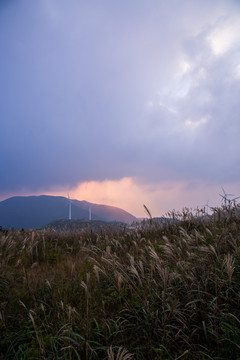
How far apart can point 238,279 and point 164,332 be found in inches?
59.1

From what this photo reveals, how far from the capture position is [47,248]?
26.9ft

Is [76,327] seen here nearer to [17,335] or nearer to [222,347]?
[17,335]

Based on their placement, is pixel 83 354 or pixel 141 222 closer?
pixel 83 354

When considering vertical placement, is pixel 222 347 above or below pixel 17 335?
above

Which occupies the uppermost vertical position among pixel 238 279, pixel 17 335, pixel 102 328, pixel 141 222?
pixel 141 222

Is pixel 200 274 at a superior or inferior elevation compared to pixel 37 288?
superior

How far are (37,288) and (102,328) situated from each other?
180 cm

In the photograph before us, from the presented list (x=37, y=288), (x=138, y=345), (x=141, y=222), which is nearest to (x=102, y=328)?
(x=138, y=345)

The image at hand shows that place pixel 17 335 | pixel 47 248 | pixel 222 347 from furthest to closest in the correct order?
pixel 47 248
pixel 17 335
pixel 222 347

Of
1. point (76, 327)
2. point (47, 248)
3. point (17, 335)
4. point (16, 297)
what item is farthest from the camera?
point (47, 248)

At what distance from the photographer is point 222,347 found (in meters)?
2.19

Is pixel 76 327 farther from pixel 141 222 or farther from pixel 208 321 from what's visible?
pixel 141 222

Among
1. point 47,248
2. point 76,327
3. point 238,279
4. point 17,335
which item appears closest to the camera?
point 76,327

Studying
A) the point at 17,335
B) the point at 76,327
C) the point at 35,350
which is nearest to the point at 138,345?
the point at 76,327
